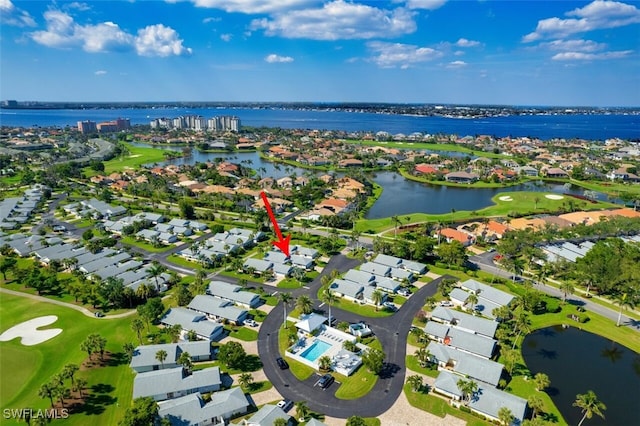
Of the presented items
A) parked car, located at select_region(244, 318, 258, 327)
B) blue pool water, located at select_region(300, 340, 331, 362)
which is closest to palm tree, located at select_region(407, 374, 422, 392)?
blue pool water, located at select_region(300, 340, 331, 362)

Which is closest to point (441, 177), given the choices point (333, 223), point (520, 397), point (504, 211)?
point (504, 211)

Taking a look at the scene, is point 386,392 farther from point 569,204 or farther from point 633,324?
point 569,204

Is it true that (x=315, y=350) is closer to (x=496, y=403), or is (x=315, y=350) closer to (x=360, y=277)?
(x=360, y=277)

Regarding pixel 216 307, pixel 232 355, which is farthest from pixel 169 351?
pixel 216 307

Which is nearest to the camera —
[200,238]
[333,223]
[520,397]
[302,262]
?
[520,397]

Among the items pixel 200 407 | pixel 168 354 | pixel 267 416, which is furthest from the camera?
pixel 168 354

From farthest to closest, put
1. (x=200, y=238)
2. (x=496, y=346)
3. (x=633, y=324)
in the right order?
(x=200, y=238) < (x=633, y=324) < (x=496, y=346)
